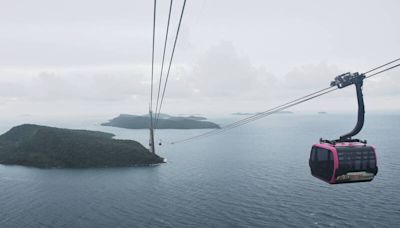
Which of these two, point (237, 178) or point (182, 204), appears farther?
point (237, 178)

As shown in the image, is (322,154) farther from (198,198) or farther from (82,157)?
(82,157)

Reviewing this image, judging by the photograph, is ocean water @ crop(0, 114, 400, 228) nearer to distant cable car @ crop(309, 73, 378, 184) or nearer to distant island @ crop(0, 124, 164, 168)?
distant island @ crop(0, 124, 164, 168)

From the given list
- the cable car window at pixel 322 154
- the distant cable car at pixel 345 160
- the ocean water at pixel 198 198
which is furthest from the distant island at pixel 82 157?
the distant cable car at pixel 345 160

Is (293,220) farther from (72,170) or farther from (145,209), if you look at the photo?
(72,170)

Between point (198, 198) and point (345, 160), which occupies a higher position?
point (345, 160)

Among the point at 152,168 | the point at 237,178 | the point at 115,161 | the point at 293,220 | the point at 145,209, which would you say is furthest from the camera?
the point at 115,161

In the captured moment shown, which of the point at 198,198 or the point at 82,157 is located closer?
the point at 198,198

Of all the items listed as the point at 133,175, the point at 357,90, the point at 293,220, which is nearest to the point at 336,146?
the point at 357,90

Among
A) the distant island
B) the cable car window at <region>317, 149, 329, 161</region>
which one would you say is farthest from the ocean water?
the cable car window at <region>317, 149, 329, 161</region>

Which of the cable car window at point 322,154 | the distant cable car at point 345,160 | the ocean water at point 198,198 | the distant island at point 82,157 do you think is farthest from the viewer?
the distant island at point 82,157

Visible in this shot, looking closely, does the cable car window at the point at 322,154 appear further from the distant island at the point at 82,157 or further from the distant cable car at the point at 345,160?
the distant island at the point at 82,157

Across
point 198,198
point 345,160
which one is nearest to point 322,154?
point 345,160
